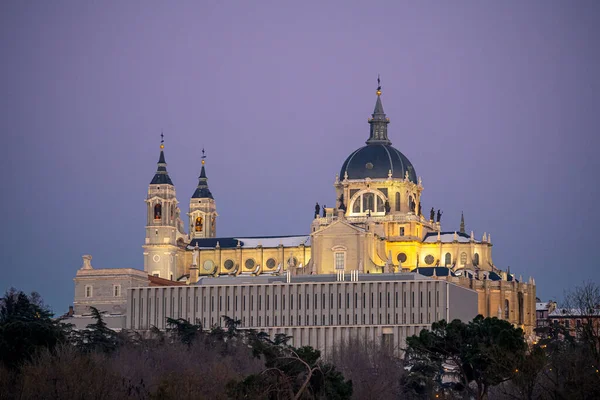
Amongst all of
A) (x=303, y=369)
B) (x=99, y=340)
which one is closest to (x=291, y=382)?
(x=303, y=369)

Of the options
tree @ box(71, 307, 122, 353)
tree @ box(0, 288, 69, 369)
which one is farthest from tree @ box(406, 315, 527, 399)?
tree @ box(71, 307, 122, 353)

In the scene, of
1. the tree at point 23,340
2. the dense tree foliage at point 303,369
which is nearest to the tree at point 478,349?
the dense tree foliage at point 303,369

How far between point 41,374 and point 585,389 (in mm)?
34557

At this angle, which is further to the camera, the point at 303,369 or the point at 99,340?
the point at 99,340

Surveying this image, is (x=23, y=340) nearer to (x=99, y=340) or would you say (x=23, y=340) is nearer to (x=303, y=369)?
(x=303, y=369)

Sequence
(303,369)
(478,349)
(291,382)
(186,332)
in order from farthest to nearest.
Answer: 1. (186,332)
2. (478,349)
3. (303,369)
4. (291,382)

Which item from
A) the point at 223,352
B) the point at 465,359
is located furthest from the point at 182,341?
the point at 465,359

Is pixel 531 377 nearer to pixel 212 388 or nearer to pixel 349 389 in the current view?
pixel 349 389

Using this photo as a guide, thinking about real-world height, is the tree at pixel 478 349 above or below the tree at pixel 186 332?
below

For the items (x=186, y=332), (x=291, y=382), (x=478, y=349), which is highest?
(x=186, y=332)

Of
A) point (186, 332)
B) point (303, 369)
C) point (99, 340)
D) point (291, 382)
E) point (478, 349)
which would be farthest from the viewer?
point (186, 332)

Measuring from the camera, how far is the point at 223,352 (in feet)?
588

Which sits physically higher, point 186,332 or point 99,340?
point 186,332

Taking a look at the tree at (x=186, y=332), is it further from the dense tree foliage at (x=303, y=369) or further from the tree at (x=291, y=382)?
the tree at (x=291, y=382)
